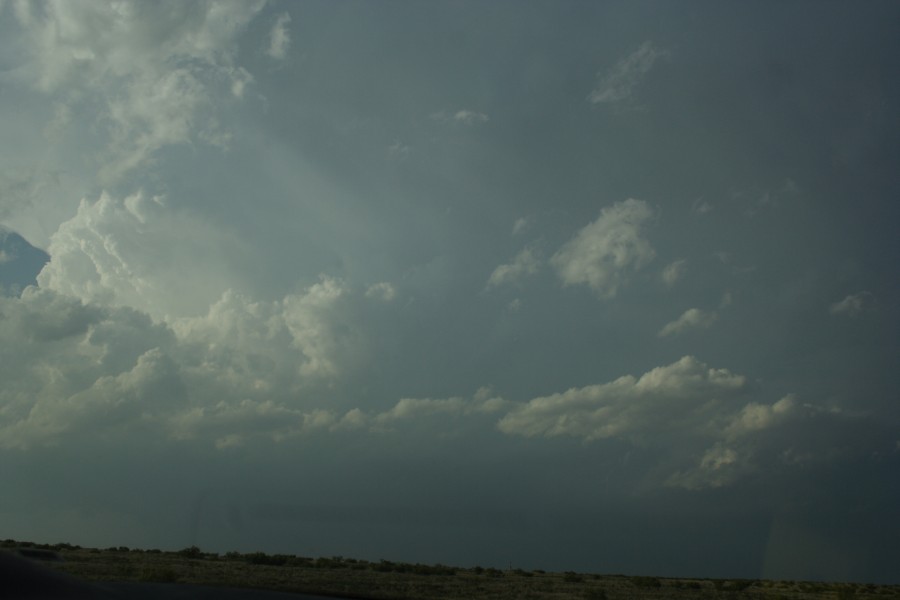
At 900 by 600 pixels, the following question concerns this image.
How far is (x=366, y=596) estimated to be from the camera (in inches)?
1031

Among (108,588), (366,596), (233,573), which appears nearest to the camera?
(108,588)

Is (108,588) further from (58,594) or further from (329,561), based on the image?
(329,561)

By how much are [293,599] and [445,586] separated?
863 inches

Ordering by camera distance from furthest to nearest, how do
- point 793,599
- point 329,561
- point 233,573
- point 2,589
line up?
1. point 329,561
2. point 793,599
3. point 233,573
4. point 2,589

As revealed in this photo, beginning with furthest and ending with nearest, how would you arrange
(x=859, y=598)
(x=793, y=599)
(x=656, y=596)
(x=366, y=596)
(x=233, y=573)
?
(x=859, y=598) → (x=793, y=599) → (x=656, y=596) → (x=233, y=573) → (x=366, y=596)

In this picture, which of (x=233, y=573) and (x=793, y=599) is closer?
(x=233, y=573)

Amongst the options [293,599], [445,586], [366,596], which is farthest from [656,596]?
[293,599]

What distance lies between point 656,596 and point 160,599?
3447cm

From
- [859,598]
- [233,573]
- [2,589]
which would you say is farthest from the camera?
[859,598]

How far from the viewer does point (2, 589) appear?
16.6m

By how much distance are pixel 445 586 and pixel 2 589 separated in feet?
95.3

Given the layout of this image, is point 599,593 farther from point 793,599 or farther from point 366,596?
point 366,596

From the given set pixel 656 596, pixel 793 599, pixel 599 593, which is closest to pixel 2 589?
pixel 599 593

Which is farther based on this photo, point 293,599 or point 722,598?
point 722,598
